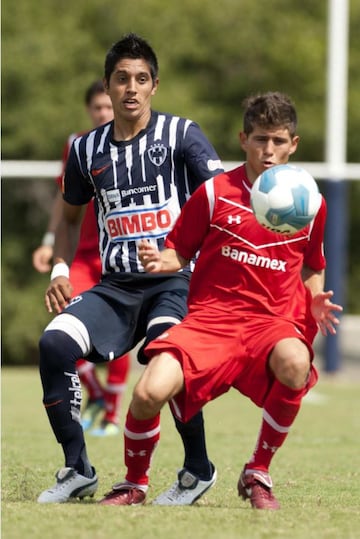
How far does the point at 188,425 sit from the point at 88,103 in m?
4.02

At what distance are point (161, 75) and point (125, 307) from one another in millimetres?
19987

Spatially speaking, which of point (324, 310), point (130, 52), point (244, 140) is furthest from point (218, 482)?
point (130, 52)

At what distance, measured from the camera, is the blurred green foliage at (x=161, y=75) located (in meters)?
20.4

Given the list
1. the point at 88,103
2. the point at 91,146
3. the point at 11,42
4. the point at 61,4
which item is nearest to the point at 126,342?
→ the point at 91,146

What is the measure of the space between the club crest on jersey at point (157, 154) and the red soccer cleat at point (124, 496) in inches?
59.6

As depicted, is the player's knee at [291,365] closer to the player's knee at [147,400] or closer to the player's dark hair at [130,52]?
the player's knee at [147,400]

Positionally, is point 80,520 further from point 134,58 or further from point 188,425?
point 134,58

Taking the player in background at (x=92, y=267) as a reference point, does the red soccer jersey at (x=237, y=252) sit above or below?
above

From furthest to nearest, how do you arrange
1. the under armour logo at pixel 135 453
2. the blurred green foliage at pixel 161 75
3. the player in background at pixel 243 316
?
the blurred green foliage at pixel 161 75
the under armour logo at pixel 135 453
the player in background at pixel 243 316

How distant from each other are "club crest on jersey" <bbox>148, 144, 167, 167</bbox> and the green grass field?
1.61 m

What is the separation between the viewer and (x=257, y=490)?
5402 mm

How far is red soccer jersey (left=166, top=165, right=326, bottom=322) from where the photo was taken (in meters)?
5.54

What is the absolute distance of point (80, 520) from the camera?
189 inches

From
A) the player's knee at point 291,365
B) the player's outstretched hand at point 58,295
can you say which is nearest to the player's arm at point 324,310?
the player's knee at point 291,365
